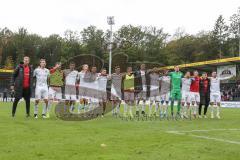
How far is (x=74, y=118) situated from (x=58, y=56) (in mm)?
82723

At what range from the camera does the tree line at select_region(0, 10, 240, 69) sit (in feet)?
314

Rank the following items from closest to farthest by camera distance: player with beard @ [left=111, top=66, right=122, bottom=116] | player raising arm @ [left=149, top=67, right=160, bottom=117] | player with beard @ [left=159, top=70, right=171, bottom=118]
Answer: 1. player with beard @ [left=111, top=66, right=122, bottom=116]
2. player with beard @ [left=159, top=70, right=171, bottom=118]
3. player raising arm @ [left=149, top=67, right=160, bottom=117]

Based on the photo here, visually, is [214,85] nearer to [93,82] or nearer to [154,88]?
[154,88]

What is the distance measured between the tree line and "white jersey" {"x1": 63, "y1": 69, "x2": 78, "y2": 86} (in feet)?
228

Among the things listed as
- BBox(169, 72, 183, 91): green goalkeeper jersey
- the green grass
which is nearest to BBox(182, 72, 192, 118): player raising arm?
BBox(169, 72, 183, 91): green goalkeeper jersey

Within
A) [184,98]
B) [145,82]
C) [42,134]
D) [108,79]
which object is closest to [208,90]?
[184,98]

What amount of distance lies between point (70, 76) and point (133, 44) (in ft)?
250

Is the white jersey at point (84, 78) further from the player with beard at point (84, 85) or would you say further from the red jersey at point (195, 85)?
the red jersey at point (195, 85)

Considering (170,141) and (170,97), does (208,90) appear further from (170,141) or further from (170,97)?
(170,141)

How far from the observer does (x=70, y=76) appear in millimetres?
19750

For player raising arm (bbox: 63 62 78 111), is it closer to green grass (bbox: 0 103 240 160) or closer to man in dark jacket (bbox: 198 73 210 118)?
man in dark jacket (bbox: 198 73 210 118)

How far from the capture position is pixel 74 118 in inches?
701

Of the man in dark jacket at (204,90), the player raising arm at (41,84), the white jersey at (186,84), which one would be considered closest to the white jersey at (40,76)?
the player raising arm at (41,84)

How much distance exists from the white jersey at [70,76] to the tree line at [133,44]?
6940 cm
